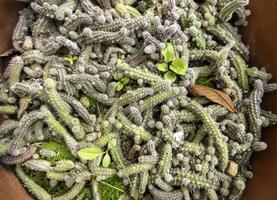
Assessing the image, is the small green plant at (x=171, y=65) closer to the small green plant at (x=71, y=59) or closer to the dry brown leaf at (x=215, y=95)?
the dry brown leaf at (x=215, y=95)

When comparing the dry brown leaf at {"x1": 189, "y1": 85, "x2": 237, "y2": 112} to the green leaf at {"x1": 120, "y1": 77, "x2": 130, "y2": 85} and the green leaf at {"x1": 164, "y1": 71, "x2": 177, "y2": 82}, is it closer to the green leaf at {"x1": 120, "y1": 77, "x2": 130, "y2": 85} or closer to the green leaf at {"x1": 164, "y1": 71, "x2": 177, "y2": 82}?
the green leaf at {"x1": 164, "y1": 71, "x2": 177, "y2": 82}

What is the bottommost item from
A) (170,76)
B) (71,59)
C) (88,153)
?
(88,153)

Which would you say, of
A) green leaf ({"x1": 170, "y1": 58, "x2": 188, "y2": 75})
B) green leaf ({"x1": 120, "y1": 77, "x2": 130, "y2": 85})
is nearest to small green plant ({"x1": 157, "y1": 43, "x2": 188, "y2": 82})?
green leaf ({"x1": 170, "y1": 58, "x2": 188, "y2": 75})

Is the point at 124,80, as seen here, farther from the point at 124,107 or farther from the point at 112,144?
the point at 112,144

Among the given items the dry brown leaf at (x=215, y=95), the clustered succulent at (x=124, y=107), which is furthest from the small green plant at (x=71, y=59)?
the dry brown leaf at (x=215, y=95)

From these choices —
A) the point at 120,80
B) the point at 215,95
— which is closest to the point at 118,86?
the point at 120,80

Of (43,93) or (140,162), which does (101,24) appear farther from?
(140,162)

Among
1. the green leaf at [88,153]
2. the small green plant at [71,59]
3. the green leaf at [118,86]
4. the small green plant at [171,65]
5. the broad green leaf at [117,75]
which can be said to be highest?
the small green plant at [171,65]
